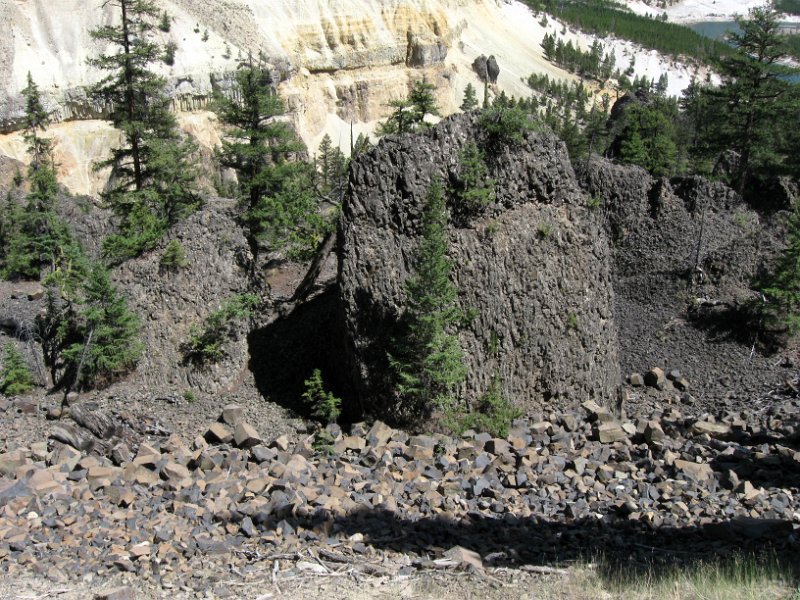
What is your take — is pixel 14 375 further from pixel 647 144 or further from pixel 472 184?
pixel 647 144

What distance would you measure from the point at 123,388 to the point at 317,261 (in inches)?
267

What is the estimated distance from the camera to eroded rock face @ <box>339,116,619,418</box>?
15.3 metres

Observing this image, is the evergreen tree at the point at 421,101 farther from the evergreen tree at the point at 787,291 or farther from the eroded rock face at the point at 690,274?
the evergreen tree at the point at 787,291

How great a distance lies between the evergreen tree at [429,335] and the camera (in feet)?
47.0

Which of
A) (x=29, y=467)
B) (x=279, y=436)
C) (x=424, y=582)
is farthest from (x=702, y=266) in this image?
(x=29, y=467)

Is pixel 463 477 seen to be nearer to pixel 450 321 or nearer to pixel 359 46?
pixel 450 321

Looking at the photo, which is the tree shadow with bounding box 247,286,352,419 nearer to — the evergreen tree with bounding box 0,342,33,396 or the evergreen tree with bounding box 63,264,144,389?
the evergreen tree with bounding box 63,264,144,389

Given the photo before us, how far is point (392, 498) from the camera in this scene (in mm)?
12211

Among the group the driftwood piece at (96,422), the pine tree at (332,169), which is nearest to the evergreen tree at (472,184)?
the driftwood piece at (96,422)

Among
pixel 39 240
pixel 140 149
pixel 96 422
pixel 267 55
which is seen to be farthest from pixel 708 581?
pixel 267 55

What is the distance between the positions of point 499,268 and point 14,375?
11798 mm

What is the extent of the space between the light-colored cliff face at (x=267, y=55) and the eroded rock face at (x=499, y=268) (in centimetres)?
2427

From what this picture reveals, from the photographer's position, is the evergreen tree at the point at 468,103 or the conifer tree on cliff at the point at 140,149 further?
the conifer tree on cliff at the point at 140,149

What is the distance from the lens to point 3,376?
16.1 meters
